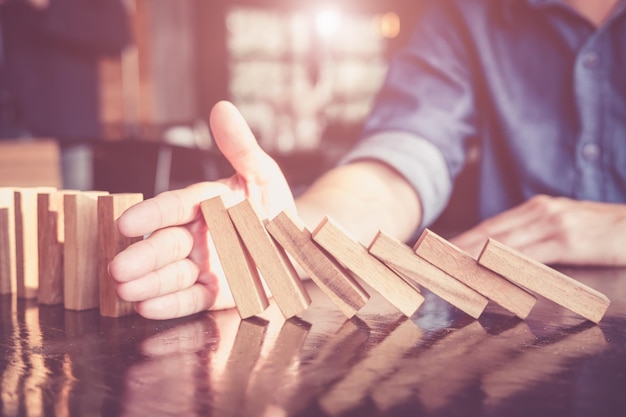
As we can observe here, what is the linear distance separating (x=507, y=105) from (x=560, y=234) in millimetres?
504

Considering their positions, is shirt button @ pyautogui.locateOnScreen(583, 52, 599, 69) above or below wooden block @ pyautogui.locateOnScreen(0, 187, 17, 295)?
above

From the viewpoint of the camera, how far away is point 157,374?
0.49 meters

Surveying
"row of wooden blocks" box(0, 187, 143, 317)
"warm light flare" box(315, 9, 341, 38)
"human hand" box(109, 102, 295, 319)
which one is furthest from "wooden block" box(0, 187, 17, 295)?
"warm light flare" box(315, 9, 341, 38)

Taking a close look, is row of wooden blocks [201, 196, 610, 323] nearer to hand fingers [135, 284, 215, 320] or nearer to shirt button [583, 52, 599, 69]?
hand fingers [135, 284, 215, 320]

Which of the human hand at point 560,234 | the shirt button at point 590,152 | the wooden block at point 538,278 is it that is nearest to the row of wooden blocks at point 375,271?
the wooden block at point 538,278

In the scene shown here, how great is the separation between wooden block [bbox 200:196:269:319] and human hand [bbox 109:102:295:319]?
0.12ft

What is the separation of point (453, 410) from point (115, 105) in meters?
5.83

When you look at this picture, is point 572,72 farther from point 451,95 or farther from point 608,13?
point 451,95

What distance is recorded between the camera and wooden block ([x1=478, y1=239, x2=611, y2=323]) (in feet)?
2.13

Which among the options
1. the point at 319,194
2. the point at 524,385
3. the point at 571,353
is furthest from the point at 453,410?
the point at 319,194

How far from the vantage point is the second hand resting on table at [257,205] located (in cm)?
67

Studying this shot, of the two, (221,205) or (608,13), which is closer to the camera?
(221,205)

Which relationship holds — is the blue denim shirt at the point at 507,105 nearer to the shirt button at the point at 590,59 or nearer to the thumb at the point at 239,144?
the shirt button at the point at 590,59

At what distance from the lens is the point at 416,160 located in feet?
4.29
